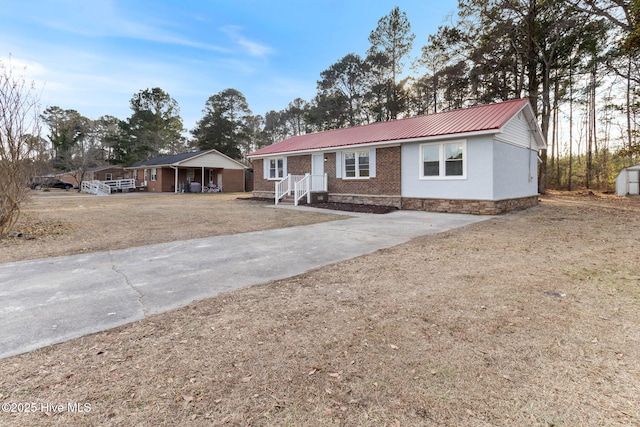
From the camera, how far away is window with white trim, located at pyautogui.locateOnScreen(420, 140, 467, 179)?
11414 mm

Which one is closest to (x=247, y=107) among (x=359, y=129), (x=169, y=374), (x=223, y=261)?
(x=359, y=129)

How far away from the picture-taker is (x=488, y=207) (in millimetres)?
10867

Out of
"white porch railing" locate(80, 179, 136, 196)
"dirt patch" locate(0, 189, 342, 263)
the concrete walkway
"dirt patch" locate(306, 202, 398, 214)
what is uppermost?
"white porch railing" locate(80, 179, 136, 196)

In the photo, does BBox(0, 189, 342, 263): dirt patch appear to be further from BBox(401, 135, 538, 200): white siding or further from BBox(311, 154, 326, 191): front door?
BBox(311, 154, 326, 191): front door

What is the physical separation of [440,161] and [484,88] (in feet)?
48.1

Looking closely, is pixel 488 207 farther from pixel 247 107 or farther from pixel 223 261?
pixel 247 107

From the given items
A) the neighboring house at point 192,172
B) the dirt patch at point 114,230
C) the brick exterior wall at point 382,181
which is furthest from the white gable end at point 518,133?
the neighboring house at point 192,172

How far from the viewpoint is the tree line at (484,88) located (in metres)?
18.5

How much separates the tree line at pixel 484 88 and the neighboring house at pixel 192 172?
8.94 meters

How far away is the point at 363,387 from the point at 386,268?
292 centimetres

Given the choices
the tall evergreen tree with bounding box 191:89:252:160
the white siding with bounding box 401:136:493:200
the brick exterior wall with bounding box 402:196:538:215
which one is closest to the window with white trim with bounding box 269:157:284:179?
the white siding with bounding box 401:136:493:200

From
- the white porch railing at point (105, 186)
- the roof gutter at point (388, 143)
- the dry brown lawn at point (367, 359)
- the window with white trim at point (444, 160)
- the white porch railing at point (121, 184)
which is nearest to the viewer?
the dry brown lawn at point (367, 359)

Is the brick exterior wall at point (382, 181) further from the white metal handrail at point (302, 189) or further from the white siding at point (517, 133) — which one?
the white siding at point (517, 133)

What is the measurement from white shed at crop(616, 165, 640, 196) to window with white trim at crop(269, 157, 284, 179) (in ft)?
73.2
